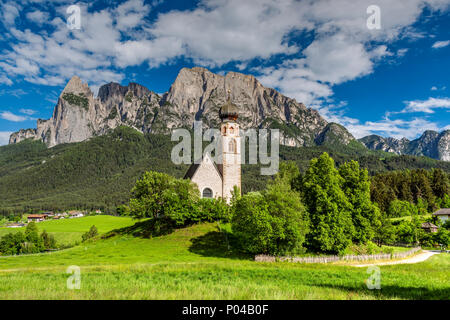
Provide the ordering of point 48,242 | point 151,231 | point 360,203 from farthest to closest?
1. point 48,242
2. point 151,231
3. point 360,203

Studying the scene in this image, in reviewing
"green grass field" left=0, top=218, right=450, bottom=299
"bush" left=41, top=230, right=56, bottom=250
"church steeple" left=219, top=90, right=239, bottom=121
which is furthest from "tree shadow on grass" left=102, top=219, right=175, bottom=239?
"bush" left=41, top=230, right=56, bottom=250

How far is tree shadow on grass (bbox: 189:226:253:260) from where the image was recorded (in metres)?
33.7

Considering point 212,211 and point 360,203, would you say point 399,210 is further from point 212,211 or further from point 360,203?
point 212,211

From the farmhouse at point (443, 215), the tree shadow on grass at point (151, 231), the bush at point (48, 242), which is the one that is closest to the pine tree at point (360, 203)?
the tree shadow on grass at point (151, 231)

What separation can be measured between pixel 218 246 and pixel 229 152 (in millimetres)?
23222

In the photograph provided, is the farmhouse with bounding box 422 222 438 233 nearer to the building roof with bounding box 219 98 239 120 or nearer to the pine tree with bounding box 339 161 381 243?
the pine tree with bounding box 339 161 381 243

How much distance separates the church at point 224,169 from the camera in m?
53.4

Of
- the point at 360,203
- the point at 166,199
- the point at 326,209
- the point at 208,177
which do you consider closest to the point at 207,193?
the point at 208,177

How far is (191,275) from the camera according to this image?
18.3 m

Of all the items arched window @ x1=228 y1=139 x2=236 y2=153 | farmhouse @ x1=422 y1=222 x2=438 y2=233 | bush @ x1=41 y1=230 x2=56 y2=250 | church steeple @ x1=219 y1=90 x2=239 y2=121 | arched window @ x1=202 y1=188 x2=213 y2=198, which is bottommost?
bush @ x1=41 y1=230 x2=56 y2=250

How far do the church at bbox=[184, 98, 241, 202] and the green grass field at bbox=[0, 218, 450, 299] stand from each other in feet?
31.2

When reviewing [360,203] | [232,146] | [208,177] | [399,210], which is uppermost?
[232,146]

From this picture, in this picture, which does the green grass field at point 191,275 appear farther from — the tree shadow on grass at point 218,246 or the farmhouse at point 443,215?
the farmhouse at point 443,215

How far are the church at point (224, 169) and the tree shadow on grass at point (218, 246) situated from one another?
11.6 meters
